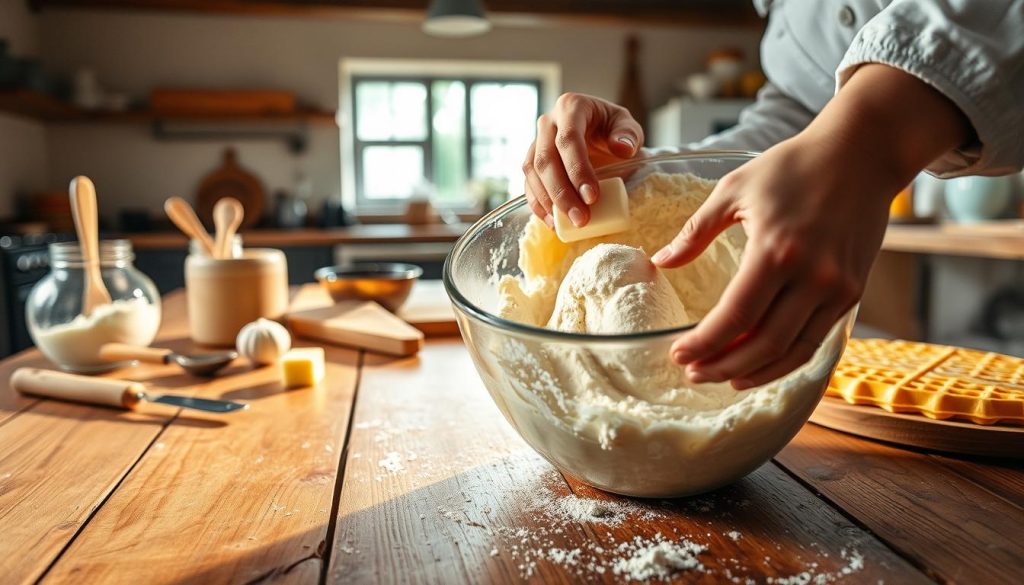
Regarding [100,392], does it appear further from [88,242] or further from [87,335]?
[88,242]

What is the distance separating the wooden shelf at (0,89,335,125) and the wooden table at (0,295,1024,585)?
364 centimetres

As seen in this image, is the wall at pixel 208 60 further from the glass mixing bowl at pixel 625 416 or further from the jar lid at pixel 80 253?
the glass mixing bowl at pixel 625 416

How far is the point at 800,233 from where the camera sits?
1.16 ft

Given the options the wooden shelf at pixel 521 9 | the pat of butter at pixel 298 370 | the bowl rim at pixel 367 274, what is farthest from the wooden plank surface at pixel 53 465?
the wooden shelf at pixel 521 9

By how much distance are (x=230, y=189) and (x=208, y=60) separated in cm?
77

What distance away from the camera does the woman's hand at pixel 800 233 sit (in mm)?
351

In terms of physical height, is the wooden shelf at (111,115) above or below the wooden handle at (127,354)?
above

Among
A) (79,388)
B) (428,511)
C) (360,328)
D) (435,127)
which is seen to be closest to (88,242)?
(79,388)

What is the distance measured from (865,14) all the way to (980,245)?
1287mm

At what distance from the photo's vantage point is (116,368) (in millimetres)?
951

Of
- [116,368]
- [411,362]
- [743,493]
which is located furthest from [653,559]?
[116,368]

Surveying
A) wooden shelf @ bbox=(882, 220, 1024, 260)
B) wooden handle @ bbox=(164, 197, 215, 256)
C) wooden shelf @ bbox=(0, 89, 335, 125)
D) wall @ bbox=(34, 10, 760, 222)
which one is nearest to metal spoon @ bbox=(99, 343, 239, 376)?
wooden handle @ bbox=(164, 197, 215, 256)

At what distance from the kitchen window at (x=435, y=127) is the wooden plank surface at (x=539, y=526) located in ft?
13.4

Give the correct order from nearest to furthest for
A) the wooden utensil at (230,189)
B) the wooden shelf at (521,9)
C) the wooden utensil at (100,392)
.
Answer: the wooden utensil at (100,392), the wooden shelf at (521,9), the wooden utensil at (230,189)
